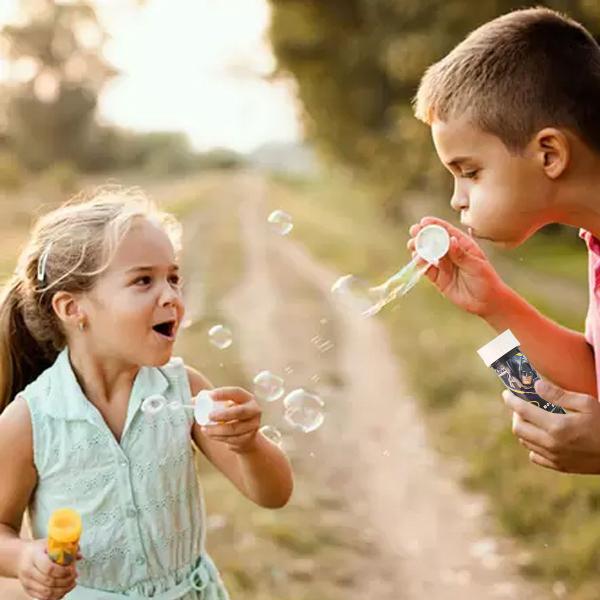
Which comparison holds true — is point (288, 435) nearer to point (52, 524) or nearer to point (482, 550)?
point (482, 550)

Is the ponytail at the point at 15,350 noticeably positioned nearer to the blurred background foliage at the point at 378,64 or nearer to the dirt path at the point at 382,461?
the dirt path at the point at 382,461

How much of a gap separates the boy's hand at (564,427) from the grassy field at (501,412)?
6.02 ft

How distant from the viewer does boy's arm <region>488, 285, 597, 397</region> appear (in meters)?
2.46

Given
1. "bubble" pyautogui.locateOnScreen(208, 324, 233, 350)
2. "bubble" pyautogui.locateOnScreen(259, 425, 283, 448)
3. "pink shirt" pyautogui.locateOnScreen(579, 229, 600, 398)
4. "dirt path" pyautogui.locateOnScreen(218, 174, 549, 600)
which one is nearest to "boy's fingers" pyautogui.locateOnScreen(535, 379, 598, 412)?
"pink shirt" pyautogui.locateOnScreen(579, 229, 600, 398)

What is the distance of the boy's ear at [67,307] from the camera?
7.37ft

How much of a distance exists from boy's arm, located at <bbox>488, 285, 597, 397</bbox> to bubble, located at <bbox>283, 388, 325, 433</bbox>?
445mm

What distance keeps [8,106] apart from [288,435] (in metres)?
11.0

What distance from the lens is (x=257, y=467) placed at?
2.14 meters

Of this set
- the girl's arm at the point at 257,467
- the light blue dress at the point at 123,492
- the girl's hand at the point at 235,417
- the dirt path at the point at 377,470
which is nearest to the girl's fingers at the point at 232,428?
the girl's hand at the point at 235,417

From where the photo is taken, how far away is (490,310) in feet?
8.04

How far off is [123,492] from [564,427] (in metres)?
0.83

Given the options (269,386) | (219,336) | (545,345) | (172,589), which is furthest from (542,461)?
(219,336)

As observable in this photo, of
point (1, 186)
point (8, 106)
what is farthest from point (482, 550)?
point (8, 106)

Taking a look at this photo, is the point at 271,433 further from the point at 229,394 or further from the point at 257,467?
the point at 229,394
